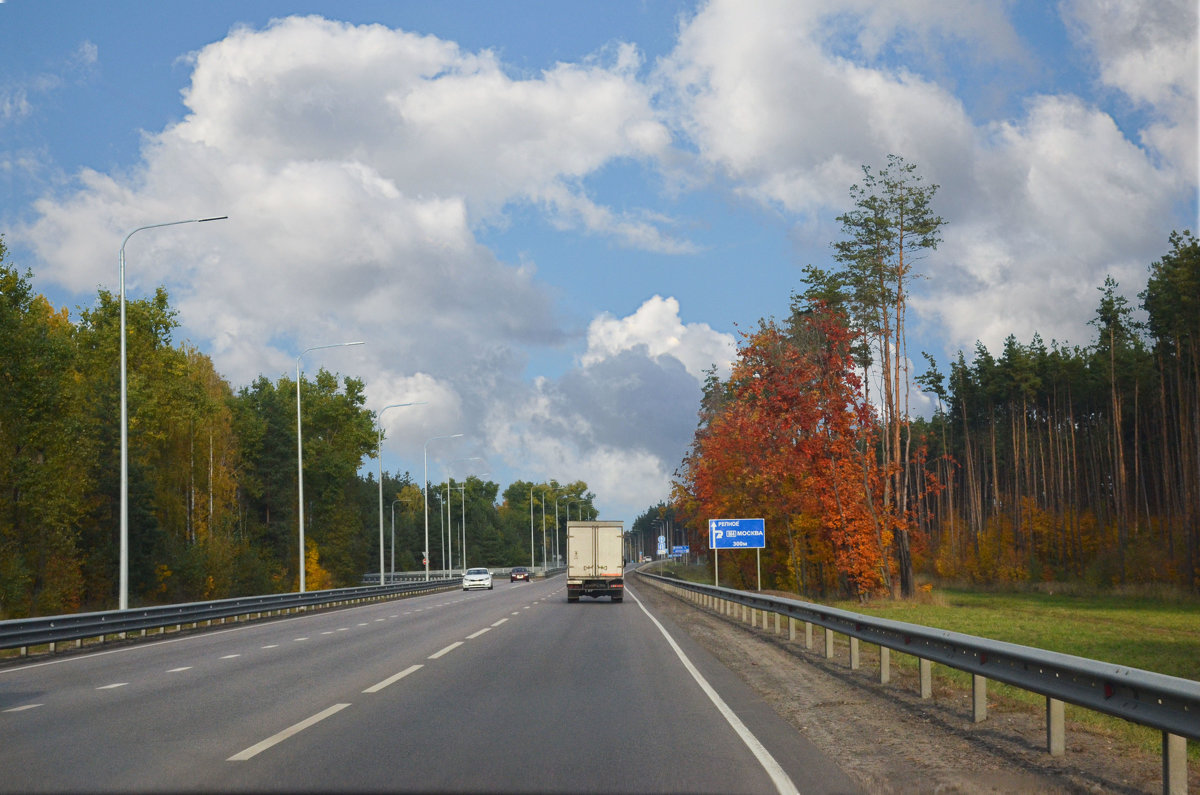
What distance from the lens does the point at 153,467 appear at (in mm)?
64562

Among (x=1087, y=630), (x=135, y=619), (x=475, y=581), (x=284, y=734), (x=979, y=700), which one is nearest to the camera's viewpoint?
A: (x=284, y=734)

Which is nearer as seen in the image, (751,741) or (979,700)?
(751,741)

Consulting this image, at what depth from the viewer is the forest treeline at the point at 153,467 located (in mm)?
44688

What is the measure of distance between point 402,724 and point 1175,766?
6636mm

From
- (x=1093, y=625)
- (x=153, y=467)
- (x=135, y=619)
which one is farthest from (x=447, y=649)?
(x=153, y=467)

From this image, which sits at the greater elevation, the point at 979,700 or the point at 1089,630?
the point at 979,700

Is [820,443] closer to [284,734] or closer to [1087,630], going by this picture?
[1087,630]

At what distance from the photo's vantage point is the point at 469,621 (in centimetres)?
2989

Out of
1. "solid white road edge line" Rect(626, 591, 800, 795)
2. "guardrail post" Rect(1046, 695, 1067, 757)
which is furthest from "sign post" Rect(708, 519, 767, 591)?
"guardrail post" Rect(1046, 695, 1067, 757)

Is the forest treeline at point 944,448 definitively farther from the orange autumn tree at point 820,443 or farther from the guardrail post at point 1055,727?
the guardrail post at point 1055,727

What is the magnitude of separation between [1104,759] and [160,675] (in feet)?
42.1

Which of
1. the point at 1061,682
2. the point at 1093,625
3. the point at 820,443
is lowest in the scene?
the point at 1093,625

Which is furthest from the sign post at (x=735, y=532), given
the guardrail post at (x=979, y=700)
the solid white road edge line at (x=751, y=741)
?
the guardrail post at (x=979, y=700)

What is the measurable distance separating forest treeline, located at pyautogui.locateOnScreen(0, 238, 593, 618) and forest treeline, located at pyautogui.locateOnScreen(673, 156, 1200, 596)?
96.0ft
